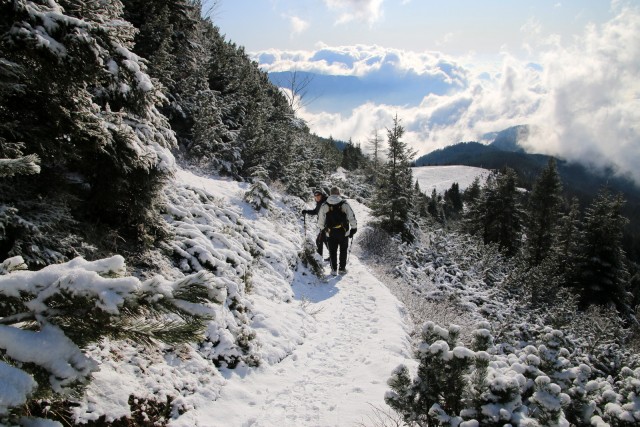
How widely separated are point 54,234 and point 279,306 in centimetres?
452

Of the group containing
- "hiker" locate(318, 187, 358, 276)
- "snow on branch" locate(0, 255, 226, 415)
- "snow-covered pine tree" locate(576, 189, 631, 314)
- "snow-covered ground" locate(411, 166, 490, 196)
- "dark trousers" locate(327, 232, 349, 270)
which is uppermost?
"snow-covered ground" locate(411, 166, 490, 196)

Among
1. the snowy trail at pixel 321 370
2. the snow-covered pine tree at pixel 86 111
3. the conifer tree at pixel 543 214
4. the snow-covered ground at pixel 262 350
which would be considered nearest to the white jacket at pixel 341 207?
the snow-covered ground at pixel 262 350

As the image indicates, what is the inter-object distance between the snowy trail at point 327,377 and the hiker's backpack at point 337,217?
2790 mm

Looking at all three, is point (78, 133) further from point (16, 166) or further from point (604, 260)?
point (604, 260)

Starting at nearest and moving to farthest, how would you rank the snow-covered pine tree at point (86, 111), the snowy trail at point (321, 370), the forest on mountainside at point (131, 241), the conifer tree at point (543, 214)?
the forest on mountainside at point (131, 241) → the snow-covered pine tree at point (86, 111) → the snowy trail at point (321, 370) → the conifer tree at point (543, 214)

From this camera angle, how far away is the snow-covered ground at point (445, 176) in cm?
15902

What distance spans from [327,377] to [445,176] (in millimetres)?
180449

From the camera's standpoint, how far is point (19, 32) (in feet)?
9.93

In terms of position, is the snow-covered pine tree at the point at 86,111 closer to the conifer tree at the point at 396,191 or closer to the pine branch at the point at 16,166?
the pine branch at the point at 16,166

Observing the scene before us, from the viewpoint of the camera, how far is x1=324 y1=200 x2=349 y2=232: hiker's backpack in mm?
11289

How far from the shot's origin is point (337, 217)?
37.1ft

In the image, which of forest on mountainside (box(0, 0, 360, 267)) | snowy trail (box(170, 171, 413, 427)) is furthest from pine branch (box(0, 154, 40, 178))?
snowy trail (box(170, 171, 413, 427))

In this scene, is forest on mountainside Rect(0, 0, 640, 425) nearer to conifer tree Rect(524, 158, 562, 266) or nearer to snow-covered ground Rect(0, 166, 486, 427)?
snow-covered ground Rect(0, 166, 486, 427)

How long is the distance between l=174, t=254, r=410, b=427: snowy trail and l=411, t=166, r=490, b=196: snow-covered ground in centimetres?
14879
